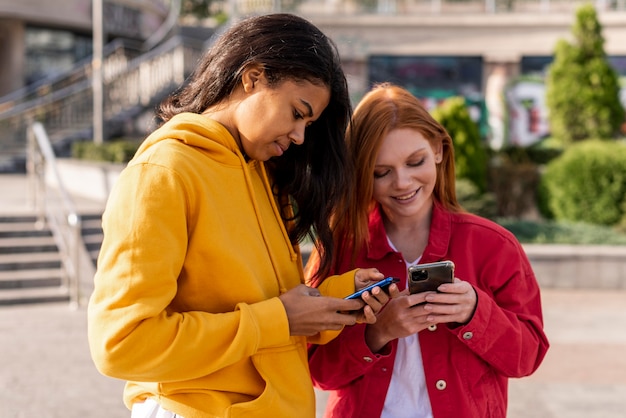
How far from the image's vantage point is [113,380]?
6012 mm

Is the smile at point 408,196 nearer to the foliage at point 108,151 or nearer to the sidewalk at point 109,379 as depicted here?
the sidewalk at point 109,379

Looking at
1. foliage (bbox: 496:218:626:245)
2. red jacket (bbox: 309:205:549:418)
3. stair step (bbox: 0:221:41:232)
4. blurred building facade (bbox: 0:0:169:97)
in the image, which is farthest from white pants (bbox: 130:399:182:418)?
blurred building facade (bbox: 0:0:169:97)

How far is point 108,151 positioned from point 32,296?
21.9 feet

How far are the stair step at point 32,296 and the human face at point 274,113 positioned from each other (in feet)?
23.6

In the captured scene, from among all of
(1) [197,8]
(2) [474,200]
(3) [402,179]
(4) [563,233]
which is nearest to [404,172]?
(3) [402,179]

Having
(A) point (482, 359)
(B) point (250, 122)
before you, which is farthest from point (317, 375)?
(B) point (250, 122)

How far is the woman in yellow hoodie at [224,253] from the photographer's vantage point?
1.82m

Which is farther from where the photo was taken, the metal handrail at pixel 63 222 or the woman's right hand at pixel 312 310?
the metal handrail at pixel 63 222

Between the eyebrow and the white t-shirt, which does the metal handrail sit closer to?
the white t-shirt

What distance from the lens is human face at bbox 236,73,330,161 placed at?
6.66 ft

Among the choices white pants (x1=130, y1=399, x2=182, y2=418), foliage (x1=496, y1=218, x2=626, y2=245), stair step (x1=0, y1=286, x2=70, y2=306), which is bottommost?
foliage (x1=496, y1=218, x2=626, y2=245)

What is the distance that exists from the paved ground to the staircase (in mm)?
247

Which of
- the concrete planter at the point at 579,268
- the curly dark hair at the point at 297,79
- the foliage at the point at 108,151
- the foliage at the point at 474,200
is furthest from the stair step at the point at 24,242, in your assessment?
the curly dark hair at the point at 297,79

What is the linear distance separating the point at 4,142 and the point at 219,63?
19.7m
